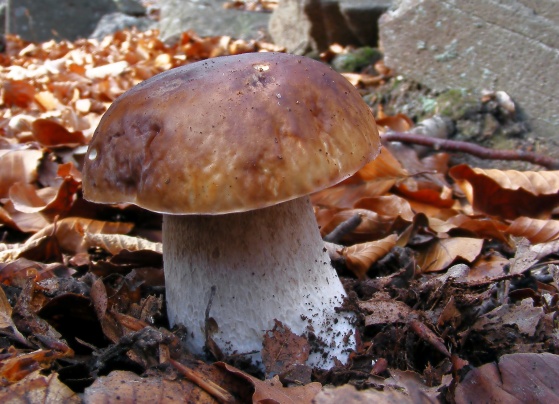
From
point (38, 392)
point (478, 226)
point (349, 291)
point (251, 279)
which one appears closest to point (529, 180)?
point (478, 226)

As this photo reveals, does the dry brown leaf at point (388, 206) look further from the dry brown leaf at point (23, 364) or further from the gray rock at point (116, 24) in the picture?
the gray rock at point (116, 24)

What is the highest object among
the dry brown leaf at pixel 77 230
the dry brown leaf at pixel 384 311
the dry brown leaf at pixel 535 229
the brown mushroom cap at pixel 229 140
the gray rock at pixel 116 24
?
the brown mushroom cap at pixel 229 140

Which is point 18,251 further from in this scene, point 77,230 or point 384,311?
point 384,311

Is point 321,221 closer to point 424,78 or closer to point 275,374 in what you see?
point 275,374

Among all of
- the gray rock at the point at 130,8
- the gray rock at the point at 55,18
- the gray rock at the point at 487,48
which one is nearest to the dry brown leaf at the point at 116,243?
the gray rock at the point at 487,48

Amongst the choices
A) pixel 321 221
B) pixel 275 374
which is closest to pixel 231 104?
pixel 275 374

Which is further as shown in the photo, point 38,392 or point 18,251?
point 18,251

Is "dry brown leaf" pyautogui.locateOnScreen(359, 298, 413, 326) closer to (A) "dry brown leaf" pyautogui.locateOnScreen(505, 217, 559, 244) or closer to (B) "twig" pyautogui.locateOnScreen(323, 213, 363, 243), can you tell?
(B) "twig" pyautogui.locateOnScreen(323, 213, 363, 243)
